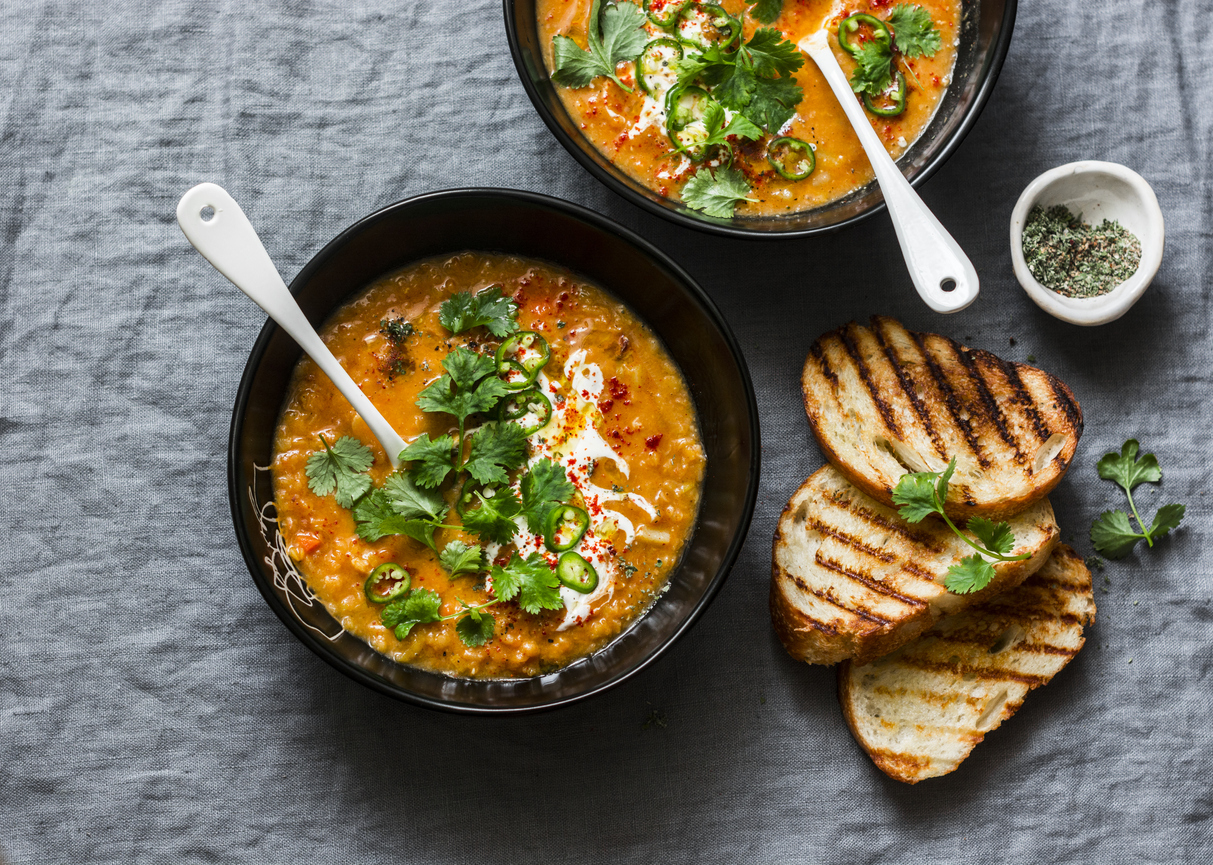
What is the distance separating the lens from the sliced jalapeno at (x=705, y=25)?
3318mm

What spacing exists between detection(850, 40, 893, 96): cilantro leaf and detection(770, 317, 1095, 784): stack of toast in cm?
82

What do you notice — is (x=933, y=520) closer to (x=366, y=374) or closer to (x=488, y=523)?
(x=488, y=523)

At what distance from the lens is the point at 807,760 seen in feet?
11.2

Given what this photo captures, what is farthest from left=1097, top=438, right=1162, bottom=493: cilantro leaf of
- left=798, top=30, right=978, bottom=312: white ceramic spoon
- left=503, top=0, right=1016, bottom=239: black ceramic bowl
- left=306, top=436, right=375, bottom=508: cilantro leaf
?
left=306, top=436, right=375, bottom=508: cilantro leaf

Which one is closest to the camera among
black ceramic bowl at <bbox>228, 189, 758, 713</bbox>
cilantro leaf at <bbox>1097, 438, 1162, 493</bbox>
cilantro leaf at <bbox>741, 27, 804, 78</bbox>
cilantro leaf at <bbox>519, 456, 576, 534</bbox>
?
black ceramic bowl at <bbox>228, 189, 758, 713</bbox>

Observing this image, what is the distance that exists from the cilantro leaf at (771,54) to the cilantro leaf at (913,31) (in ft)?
1.39

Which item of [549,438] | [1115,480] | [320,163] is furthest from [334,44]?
[1115,480]

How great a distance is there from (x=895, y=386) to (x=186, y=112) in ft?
8.92

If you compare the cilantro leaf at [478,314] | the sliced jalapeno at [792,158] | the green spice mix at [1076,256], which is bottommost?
the cilantro leaf at [478,314]

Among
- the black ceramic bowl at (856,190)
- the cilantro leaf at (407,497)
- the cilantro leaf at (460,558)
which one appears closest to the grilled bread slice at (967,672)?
the cilantro leaf at (460,558)

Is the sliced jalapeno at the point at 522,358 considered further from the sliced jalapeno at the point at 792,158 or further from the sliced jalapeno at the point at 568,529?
the sliced jalapeno at the point at 792,158

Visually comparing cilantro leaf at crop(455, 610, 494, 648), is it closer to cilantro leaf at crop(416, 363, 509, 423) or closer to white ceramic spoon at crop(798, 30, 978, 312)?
cilantro leaf at crop(416, 363, 509, 423)

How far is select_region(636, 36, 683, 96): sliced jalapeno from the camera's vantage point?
130 inches

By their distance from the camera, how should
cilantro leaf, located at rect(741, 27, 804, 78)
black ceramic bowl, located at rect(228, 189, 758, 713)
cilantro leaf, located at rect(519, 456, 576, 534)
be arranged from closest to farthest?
black ceramic bowl, located at rect(228, 189, 758, 713)
cilantro leaf, located at rect(519, 456, 576, 534)
cilantro leaf, located at rect(741, 27, 804, 78)
